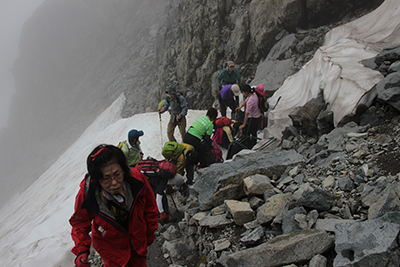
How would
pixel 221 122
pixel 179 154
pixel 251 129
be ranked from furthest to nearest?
1. pixel 221 122
2. pixel 251 129
3. pixel 179 154

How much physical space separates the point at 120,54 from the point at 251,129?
57317 mm

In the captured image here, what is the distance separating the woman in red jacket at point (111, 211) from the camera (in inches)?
84.7

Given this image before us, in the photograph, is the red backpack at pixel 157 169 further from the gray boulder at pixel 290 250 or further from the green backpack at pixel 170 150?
the gray boulder at pixel 290 250

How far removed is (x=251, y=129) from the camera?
24.8 feet

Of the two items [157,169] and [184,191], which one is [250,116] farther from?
[157,169]

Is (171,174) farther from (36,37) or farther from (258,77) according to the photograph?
(36,37)

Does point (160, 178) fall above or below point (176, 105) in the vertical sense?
below

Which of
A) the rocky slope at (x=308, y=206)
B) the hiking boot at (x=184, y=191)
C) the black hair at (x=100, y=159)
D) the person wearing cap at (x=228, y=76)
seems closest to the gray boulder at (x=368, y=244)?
the rocky slope at (x=308, y=206)

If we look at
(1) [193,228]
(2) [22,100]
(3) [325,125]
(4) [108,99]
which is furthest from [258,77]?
(2) [22,100]

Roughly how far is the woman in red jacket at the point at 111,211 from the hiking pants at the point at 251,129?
5.56 metres

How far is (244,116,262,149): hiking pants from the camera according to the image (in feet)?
24.5

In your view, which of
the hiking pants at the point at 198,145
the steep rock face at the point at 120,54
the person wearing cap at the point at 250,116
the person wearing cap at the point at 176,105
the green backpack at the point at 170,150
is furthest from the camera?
the steep rock face at the point at 120,54

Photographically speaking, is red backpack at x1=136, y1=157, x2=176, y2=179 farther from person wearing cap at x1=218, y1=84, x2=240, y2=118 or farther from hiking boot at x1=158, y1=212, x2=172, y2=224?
person wearing cap at x1=218, y1=84, x2=240, y2=118

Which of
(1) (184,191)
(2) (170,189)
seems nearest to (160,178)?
(2) (170,189)
